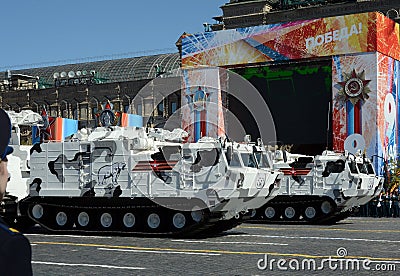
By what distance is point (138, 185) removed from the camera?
19.6 metres

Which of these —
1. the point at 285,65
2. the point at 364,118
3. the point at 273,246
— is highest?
the point at 285,65

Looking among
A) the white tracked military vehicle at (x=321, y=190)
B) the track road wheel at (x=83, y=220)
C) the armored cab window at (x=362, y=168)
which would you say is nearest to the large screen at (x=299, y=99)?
the armored cab window at (x=362, y=168)

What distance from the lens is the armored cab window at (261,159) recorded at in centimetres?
2086

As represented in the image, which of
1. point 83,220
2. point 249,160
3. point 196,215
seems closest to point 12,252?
point 196,215

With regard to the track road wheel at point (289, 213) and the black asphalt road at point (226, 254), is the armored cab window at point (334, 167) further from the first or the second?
the black asphalt road at point (226, 254)

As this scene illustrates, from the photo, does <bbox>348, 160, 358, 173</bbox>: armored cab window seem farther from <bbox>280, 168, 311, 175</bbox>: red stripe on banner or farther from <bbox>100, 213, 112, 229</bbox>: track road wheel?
<bbox>100, 213, 112, 229</bbox>: track road wheel

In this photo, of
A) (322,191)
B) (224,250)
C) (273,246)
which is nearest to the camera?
(224,250)

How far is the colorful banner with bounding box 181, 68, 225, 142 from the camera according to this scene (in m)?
46.1

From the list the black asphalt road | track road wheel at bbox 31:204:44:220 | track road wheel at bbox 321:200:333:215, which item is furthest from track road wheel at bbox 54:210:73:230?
track road wheel at bbox 321:200:333:215

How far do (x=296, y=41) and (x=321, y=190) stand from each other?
19.4 m

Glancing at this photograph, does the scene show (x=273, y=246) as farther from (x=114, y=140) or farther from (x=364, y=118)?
(x=364, y=118)

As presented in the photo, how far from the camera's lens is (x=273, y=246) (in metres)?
16.9

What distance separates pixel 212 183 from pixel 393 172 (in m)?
23.7

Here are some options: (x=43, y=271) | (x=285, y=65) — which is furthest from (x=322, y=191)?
(x=285, y=65)
